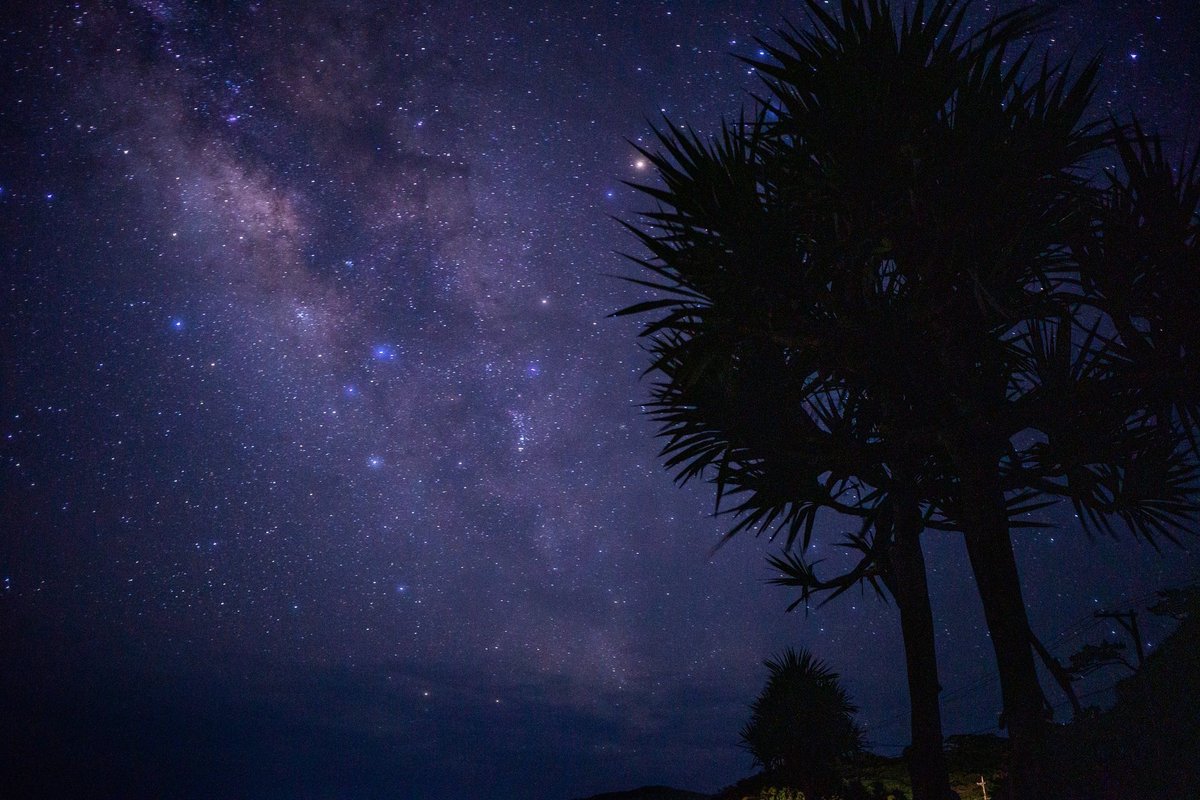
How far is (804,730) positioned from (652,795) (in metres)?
9.92

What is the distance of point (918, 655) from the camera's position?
6516 mm

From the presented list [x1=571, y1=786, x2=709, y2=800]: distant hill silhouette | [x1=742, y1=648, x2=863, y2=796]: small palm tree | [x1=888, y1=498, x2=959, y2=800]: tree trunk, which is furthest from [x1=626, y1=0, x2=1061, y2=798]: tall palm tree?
Answer: [x1=571, y1=786, x2=709, y2=800]: distant hill silhouette

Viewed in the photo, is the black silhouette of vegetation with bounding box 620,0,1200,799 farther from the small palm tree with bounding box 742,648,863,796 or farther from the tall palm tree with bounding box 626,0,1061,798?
the small palm tree with bounding box 742,648,863,796

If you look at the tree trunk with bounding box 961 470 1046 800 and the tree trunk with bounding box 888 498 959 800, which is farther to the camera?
the tree trunk with bounding box 888 498 959 800

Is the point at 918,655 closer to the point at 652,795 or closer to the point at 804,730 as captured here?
the point at 804,730

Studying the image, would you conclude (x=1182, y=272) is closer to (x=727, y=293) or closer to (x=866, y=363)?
(x=866, y=363)

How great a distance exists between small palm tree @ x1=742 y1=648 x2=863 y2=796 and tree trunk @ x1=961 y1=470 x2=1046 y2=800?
672 cm

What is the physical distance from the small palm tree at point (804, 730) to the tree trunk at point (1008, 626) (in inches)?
265

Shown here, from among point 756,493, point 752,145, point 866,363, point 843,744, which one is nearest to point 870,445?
point 866,363

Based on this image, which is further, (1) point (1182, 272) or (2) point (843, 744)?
(2) point (843, 744)

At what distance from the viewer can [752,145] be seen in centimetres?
610

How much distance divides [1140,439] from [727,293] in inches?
170

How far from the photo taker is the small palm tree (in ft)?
37.4

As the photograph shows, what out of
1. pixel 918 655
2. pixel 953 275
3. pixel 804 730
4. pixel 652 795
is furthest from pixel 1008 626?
pixel 652 795
